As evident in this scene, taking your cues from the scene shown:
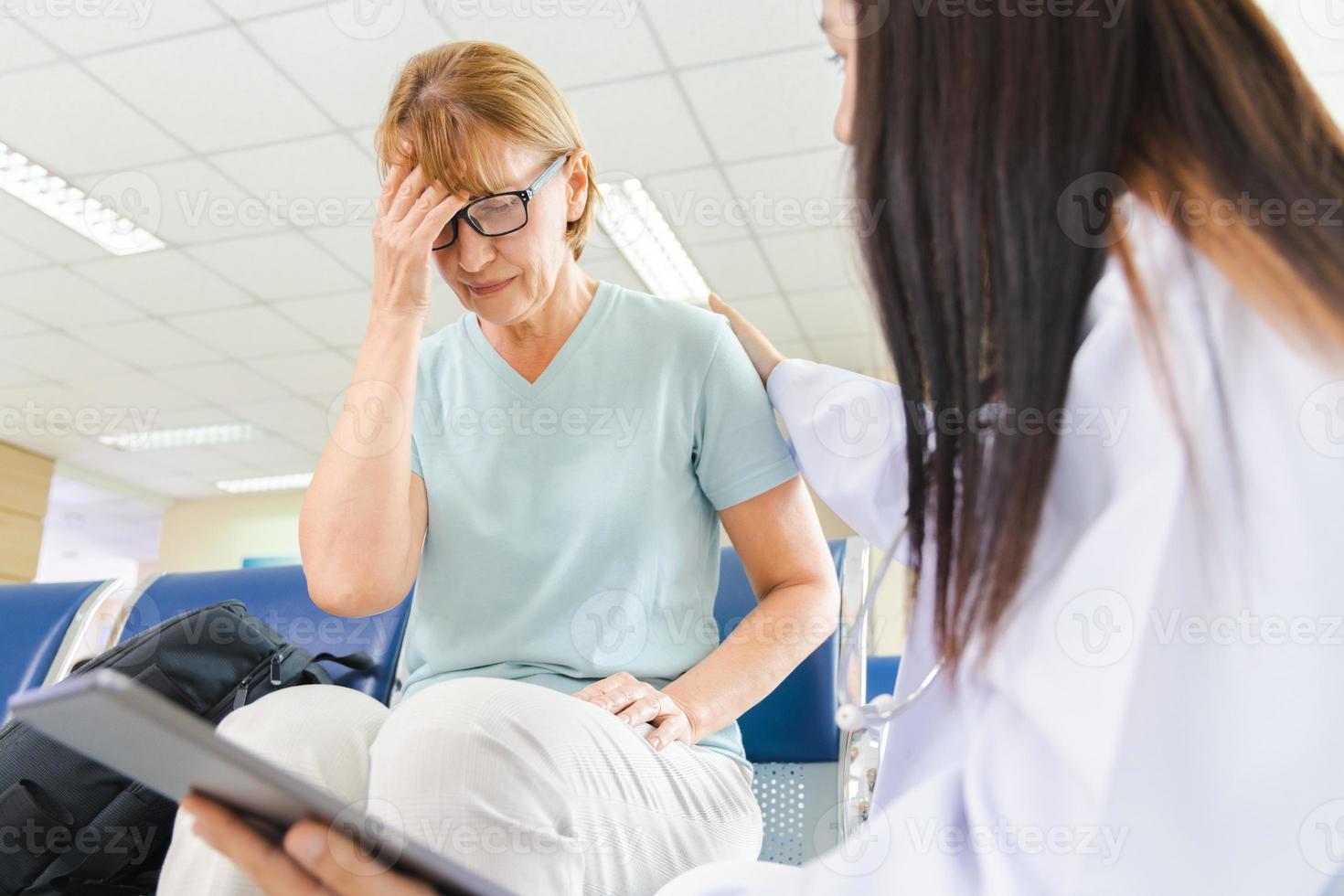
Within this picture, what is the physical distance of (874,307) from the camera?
2.06 feet

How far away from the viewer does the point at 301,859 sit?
552 millimetres

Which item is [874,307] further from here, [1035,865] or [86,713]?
[86,713]

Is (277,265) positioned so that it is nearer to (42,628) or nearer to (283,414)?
(283,414)

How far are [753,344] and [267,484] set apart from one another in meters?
8.70

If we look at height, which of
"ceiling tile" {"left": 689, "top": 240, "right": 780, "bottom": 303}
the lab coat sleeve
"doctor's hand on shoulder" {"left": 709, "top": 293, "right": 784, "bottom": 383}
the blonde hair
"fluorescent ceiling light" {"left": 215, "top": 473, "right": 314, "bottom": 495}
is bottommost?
the lab coat sleeve

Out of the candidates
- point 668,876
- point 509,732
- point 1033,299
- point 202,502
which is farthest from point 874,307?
point 202,502

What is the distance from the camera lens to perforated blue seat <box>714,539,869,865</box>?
1296 millimetres

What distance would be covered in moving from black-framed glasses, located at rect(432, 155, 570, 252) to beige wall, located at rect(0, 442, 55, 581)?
793 cm

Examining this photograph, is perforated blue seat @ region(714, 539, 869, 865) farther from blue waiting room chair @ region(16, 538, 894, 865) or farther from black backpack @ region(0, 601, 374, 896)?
black backpack @ region(0, 601, 374, 896)

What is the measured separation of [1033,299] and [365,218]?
14.0ft

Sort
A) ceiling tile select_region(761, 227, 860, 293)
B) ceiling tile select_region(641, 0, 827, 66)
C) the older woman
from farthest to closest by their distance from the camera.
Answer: ceiling tile select_region(761, 227, 860, 293) < ceiling tile select_region(641, 0, 827, 66) < the older woman

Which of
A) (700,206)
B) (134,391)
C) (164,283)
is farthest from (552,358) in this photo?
(134,391)

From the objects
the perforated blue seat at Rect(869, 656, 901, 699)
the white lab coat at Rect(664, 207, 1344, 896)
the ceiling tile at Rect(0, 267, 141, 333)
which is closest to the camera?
the white lab coat at Rect(664, 207, 1344, 896)

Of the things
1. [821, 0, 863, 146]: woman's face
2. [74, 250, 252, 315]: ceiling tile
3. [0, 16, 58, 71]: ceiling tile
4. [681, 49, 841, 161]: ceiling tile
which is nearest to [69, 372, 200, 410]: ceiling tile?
[74, 250, 252, 315]: ceiling tile
